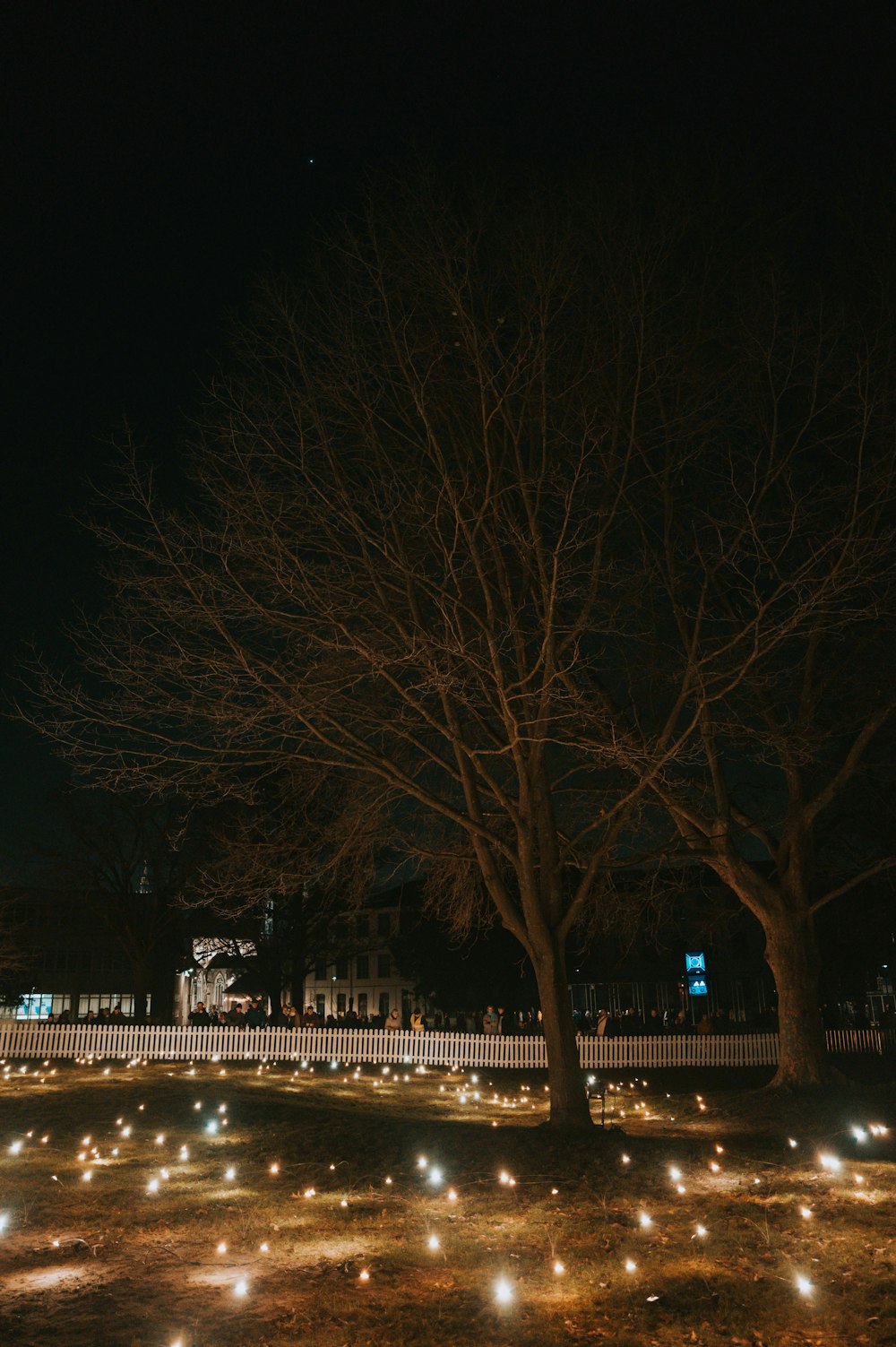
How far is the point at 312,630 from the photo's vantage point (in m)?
12.6

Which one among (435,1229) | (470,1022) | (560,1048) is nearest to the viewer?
(435,1229)

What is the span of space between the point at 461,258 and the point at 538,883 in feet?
24.4

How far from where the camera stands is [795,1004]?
15938 mm

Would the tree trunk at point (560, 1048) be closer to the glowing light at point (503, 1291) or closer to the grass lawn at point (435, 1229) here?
the grass lawn at point (435, 1229)

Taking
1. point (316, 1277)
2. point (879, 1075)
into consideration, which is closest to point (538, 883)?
point (316, 1277)

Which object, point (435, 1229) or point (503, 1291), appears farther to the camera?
point (435, 1229)

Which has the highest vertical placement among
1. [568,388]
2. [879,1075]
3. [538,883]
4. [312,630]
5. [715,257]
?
[715,257]

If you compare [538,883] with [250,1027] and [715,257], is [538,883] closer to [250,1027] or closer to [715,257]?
[715,257]

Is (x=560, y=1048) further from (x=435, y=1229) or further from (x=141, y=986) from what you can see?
(x=141, y=986)

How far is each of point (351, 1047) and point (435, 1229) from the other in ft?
63.0

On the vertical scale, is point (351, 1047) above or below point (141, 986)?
below

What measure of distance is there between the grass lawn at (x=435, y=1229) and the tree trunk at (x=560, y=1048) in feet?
1.83

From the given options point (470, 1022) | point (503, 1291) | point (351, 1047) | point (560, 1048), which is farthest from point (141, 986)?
point (503, 1291)

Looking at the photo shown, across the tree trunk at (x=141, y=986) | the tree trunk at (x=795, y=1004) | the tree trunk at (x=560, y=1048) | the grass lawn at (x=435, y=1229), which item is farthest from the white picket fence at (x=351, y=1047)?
the tree trunk at (x=560, y=1048)
